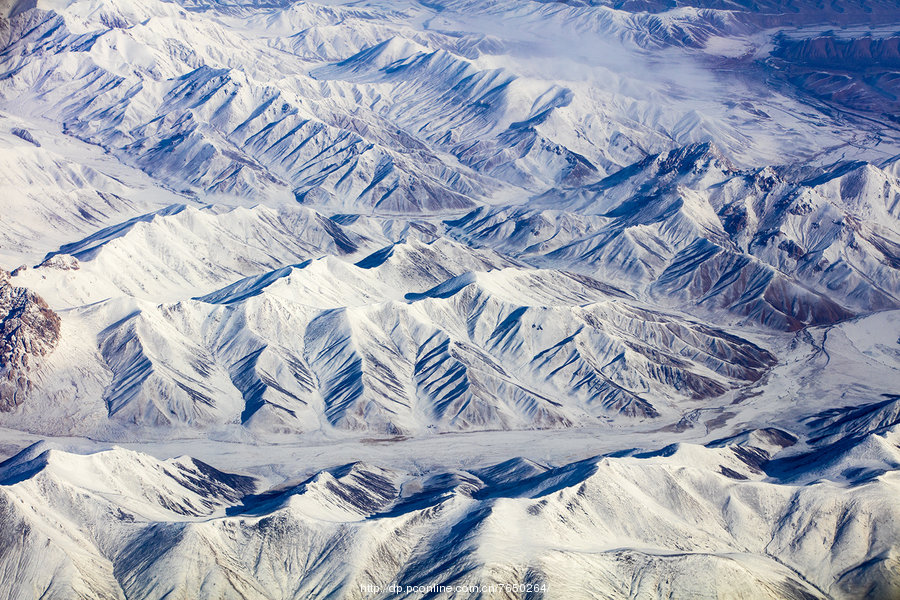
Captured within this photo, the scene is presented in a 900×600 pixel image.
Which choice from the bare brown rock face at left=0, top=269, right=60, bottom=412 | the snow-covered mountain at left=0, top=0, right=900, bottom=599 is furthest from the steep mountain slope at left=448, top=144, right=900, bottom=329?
the bare brown rock face at left=0, top=269, right=60, bottom=412

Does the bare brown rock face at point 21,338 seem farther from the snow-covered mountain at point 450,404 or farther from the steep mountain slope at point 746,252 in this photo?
the steep mountain slope at point 746,252

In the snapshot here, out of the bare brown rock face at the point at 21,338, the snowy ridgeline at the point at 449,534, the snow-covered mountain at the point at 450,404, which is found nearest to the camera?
the snowy ridgeline at the point at 449,534

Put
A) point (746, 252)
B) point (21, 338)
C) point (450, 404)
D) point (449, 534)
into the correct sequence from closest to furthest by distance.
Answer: point (449, 534) < point (21, 338) < point (450, 404) < point (746, 252)

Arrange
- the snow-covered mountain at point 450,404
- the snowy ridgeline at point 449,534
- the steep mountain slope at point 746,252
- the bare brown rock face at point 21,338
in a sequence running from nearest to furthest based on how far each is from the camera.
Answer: the snowy ridgeline at point 449,534
the snow-covered mountain at point 450,404
the bare brown rock face at point 21,338
the steep mountain slope at point 746,252

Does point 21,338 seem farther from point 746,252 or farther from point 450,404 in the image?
point 746,252

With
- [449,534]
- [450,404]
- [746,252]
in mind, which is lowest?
[746,252]

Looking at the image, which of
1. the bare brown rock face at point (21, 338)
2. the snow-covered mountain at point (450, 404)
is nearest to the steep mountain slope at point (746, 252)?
the snow-covered mountain at point (450, 404)

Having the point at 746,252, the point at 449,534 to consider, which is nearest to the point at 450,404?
the point at 449,534

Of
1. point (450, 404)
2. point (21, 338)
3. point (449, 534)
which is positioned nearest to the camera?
point (449, 534)

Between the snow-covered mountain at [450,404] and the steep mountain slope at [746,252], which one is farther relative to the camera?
the steep mountain slope at [746,252]
